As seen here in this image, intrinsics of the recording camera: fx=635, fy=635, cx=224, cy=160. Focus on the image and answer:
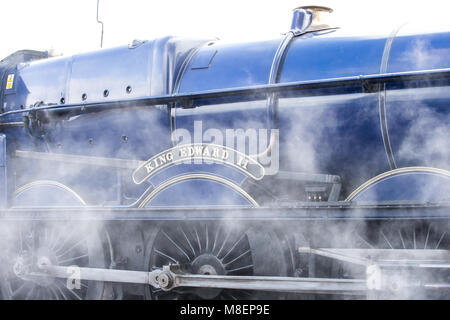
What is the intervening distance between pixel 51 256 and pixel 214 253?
1.63 metres

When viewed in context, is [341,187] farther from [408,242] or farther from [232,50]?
[232,50]

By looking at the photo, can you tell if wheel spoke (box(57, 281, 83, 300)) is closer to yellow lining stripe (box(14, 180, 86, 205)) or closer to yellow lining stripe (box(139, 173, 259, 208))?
yellow lining stripe (box(14, 180, 86, 205))

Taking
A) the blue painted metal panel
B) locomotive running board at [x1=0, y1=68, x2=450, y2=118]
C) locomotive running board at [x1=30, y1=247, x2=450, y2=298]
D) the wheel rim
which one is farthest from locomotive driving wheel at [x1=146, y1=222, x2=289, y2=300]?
the blue painted metal panel

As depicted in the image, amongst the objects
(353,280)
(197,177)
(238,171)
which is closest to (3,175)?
(197,177)

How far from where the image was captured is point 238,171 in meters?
4.32

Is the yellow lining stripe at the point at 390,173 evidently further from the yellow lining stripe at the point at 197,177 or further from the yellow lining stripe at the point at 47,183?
the yellow lining stripe at the point at 47,183

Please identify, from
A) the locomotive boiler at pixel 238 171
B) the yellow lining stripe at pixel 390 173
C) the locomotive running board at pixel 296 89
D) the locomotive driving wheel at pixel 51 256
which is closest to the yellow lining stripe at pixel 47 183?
the locomotive boiler at pixel 238 171

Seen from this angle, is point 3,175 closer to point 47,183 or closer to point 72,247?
point 47,183

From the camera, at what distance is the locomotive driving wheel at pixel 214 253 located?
434cm

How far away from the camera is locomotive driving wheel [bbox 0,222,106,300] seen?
5.09 meters

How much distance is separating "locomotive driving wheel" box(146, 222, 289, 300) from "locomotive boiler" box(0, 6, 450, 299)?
1 cm

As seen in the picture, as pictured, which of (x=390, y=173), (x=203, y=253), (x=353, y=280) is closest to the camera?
(x=353, y=280)

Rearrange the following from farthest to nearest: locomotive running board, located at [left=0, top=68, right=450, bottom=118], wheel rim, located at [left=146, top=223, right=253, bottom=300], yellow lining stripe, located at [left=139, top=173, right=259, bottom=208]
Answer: wheel rim, located at [left=146, top=223, right=253, bottom=300], yellow lining stripe, located at [left=139, top=173, right=259, bottom=208], locomotive running board, located at [left=0, top=68, right=450, bottom=118]

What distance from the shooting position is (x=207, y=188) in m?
4.43
